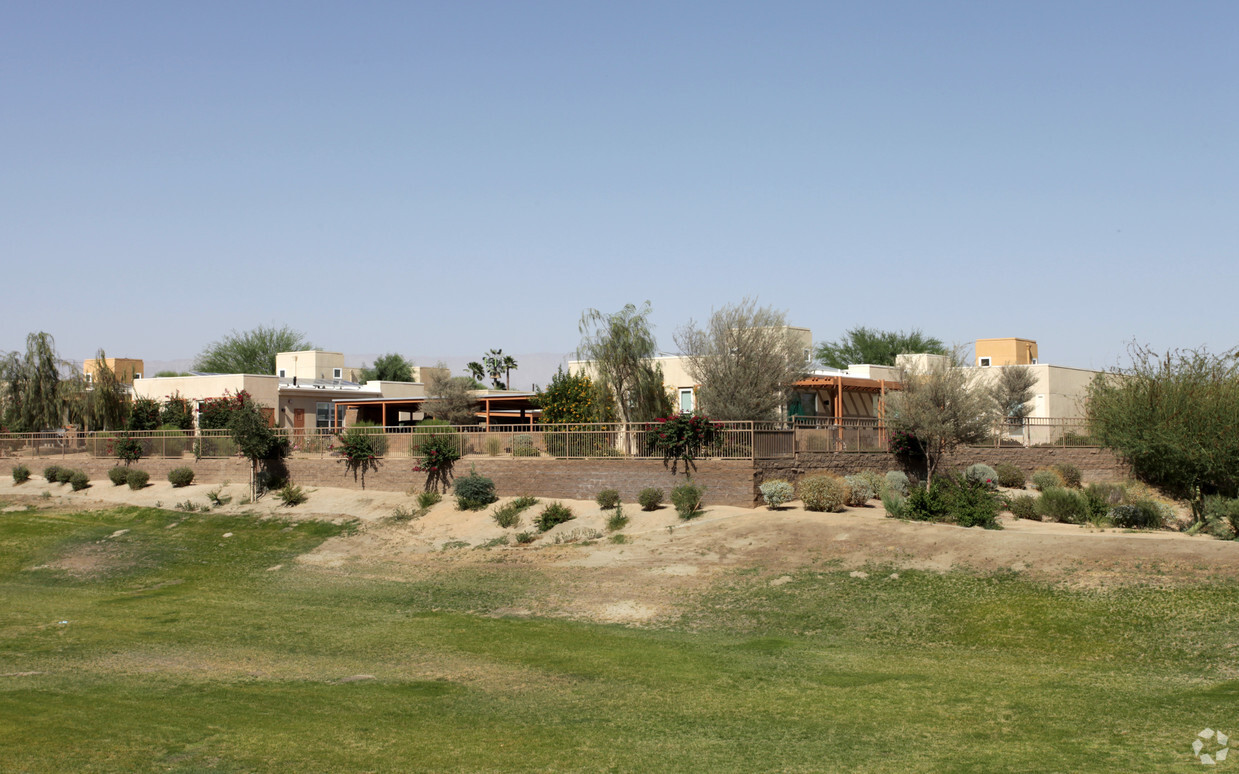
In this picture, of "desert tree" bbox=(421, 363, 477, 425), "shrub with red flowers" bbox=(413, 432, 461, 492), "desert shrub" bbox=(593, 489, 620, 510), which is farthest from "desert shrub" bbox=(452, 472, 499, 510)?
"desert tree" bbox=(421, 363, 477, 425)

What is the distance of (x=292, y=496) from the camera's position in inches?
1527

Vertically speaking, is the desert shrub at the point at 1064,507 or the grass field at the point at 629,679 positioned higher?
the desert shrub at the point at 1064,507

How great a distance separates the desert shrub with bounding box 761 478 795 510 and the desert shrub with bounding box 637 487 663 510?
324 cm

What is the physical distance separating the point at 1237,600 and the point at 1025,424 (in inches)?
1122

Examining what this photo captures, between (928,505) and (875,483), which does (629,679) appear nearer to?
(928,505)

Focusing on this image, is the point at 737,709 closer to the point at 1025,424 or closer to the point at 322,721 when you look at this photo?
the point at 322,721

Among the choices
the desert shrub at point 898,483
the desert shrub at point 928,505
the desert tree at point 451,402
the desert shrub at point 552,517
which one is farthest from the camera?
the desert tree at point 451,402

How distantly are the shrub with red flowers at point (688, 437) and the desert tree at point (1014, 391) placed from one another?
26572 millimetres

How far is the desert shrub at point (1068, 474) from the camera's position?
124ft

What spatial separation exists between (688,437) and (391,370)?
7764 cm

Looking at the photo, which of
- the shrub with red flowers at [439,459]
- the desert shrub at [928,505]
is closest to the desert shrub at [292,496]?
the shrub with red flowers at [439,459]

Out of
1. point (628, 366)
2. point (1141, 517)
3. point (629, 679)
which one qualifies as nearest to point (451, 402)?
point (628, 366)

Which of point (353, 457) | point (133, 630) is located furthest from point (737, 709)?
point (353, 457)

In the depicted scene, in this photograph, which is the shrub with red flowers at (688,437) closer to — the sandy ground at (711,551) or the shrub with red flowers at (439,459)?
the sandy ground at (711,551)
